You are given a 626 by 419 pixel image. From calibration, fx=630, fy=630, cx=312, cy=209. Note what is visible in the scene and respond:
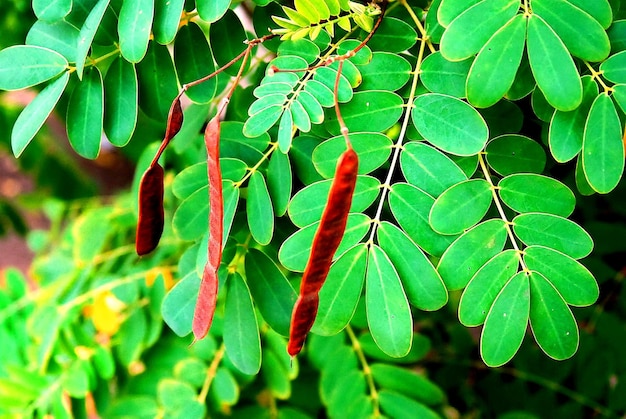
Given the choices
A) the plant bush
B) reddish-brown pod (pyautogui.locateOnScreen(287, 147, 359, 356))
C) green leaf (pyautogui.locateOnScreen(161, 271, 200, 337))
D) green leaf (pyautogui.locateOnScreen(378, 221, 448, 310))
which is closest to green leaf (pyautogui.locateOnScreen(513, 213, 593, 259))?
Result: the plant bush

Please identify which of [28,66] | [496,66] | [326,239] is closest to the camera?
[326,239]

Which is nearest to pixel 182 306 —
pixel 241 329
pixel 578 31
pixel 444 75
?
pixel 241 329

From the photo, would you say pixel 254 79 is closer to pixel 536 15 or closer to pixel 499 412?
pixel 536 15

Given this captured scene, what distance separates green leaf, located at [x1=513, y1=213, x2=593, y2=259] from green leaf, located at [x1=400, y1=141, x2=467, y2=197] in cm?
8

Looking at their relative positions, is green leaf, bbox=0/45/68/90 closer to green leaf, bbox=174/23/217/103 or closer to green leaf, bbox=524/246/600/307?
green leaf, bbox=174/23/217/103

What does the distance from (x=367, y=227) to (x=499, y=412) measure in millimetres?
664

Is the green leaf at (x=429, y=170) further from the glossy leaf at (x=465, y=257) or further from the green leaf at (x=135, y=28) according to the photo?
the green leaf at (x=135, y=28)

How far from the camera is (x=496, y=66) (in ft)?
2.08

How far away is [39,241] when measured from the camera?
1.50 metres

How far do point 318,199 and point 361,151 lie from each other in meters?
0.07

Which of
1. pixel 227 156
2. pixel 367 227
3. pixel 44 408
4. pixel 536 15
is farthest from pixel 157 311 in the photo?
pixel 536 15

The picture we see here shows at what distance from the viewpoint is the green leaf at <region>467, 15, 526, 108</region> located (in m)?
0.63

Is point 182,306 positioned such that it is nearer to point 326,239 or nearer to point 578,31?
point 326,239

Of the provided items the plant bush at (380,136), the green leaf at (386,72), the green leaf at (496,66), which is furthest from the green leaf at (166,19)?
the green leaf at (496,66)
